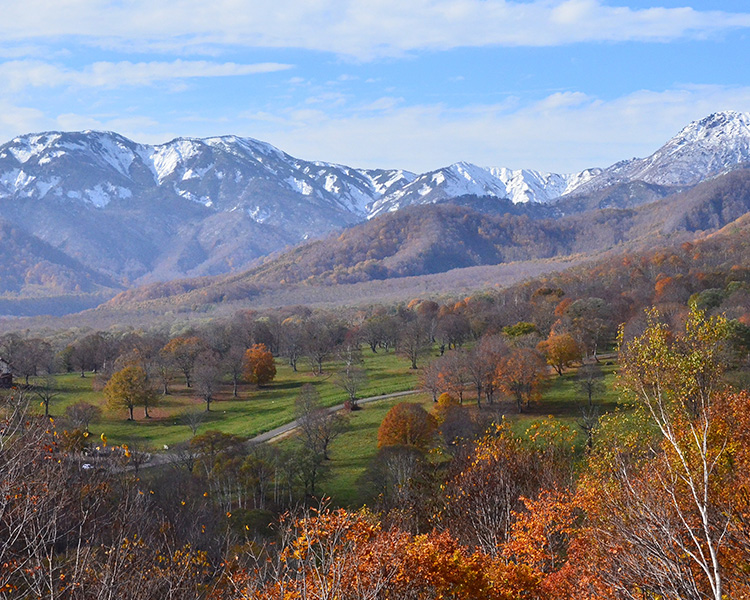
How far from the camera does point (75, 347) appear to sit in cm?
10612

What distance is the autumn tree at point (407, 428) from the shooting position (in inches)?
2275

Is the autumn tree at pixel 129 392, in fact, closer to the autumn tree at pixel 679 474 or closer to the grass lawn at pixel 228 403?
the grass lawn at pixel 228 403

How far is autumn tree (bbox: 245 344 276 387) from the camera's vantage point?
92.1 m

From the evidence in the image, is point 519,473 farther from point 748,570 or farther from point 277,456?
point 277,456

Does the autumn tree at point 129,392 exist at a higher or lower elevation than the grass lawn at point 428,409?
higher

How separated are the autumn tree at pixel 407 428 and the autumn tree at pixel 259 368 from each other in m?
37.0

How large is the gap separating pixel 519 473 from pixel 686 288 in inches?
3486

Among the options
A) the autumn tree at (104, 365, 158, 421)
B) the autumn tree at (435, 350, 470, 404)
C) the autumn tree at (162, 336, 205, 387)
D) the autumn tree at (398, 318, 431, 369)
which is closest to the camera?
the autumn tree at (435, 350, 470, 404)

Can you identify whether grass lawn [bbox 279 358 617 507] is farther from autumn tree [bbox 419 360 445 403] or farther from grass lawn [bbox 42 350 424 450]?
grass lawn [bbox 42 350 424 450]

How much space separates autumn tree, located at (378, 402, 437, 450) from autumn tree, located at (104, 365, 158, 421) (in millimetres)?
33642

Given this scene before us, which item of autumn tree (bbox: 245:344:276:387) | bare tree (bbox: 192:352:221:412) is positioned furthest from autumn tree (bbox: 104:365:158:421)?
autumn tree (bbox: 245:344:276:387)

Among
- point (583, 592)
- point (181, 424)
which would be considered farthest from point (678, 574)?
point (181, 424)

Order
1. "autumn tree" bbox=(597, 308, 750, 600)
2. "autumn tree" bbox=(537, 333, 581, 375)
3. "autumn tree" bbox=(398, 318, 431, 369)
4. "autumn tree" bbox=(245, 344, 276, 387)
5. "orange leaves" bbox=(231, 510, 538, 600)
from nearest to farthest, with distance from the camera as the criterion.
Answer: "orange leaves" bbox=(231, 510, 538, 600) < "autumn tree" bbox=(597, 308, 750, 600) < "autumn tree" bbox=(537, 333, 581, 375) < "autumn tree" bbox=(245, 344, 276, 387) < "autumn tree" bbox=(398, 318, 431, 369)

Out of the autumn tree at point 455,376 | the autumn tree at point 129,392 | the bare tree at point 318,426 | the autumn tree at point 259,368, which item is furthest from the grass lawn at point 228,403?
the autumn tree at point 455,376
